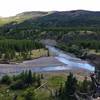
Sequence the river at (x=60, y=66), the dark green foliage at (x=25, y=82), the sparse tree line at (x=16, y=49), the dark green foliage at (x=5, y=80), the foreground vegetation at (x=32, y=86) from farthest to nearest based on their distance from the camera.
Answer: the sparse tree line at (x=16, y=49), the river at (x=60, y=66), the dark green foliage at (x=5, y=80), the dark green foliage at (x=25, y=82), the foreground vegetation at (x=32, y=86)

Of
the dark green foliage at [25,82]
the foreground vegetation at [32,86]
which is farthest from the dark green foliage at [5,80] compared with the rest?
the dark green foliage at [25,82]

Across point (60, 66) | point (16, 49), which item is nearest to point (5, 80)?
point (60, 66)

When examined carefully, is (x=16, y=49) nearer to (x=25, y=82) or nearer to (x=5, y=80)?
(x=5, y=80)

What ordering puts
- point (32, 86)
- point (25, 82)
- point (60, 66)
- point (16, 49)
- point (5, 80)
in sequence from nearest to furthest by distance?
point (32, 86) < point (25, 82) < point (5, 80) < point (60, 66) < point (16, 49)

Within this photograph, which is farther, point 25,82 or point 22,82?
point 25,82

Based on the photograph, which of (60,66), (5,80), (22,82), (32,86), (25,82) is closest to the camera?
(32,86)

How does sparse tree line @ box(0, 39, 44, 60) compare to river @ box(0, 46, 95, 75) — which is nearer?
river @ box(0, 46, 95, 75)

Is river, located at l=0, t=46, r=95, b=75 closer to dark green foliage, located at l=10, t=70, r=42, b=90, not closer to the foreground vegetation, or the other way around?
the foreground vegetation

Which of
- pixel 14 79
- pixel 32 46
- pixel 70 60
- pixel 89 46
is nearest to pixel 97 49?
pixel 89 46

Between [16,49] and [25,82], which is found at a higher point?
[25,82]

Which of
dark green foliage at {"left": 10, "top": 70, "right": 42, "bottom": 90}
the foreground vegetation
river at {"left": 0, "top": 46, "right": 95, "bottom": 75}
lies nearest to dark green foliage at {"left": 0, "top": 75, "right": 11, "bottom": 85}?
the foreground vegetation

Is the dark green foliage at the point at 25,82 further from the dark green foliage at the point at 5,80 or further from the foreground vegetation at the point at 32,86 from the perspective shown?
the dark green foliage at the point at 5,80
